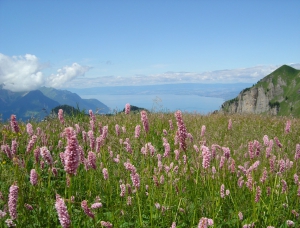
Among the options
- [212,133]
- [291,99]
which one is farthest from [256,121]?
[291,99]

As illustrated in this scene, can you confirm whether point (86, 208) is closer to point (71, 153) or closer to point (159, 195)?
point (71, 153)

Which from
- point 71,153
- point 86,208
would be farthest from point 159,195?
point 71,153

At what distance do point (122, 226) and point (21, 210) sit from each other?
1.24 metres

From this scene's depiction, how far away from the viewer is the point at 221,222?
3.64 m

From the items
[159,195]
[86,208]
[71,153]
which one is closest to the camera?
[71,153]

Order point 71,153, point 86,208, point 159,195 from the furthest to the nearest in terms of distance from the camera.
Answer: point 159,195
point 86,208
point 71,153

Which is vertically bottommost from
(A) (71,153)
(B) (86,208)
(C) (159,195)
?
(C) (159,195)

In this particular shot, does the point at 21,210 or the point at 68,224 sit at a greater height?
the point at 68,224

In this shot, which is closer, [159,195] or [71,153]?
[71,153]

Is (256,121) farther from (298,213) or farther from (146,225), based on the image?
(146,225)

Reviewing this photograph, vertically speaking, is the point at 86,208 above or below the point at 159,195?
above

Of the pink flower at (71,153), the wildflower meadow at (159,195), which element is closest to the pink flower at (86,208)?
the wildflower meadow at (159,195)

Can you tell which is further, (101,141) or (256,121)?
(256,121)

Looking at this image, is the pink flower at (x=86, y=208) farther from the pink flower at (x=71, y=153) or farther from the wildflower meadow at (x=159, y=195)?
the pink flower at (x=71, y=153)
